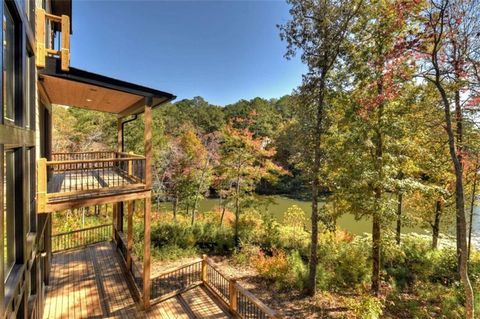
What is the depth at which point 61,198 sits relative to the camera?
481 cm

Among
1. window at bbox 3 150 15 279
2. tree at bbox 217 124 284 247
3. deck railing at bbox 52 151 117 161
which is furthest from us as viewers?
tree at bbox 217 124 284 247

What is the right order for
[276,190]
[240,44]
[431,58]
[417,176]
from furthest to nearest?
[276,190]
[240,44]
[417,176]
[431,58]

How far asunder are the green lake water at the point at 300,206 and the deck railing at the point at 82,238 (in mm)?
7800

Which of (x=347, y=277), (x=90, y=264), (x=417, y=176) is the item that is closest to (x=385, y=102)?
(x=417, y=176)

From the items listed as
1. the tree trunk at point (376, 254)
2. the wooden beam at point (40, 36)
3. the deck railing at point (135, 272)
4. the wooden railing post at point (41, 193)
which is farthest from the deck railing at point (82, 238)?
the tree trunk at point (376, 254)

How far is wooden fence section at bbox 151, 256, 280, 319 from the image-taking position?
20.3ft

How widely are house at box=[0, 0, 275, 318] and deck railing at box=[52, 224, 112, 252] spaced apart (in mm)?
55

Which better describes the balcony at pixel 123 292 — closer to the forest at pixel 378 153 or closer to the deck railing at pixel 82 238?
the deck railing at pixel 82 238

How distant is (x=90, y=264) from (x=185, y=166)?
898 cm

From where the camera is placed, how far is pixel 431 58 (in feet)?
18.5

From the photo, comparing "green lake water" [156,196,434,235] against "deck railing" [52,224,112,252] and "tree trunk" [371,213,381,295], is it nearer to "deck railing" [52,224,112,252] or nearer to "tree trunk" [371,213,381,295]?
"tree trunk" [371,213,381,295]

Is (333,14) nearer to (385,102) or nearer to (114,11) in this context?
(385,102)

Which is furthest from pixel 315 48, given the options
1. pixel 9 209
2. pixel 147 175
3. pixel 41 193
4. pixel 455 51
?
pixel 9 209

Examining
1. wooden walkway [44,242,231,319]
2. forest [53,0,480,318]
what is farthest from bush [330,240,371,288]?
wooden walkway [44,242,231,319]
